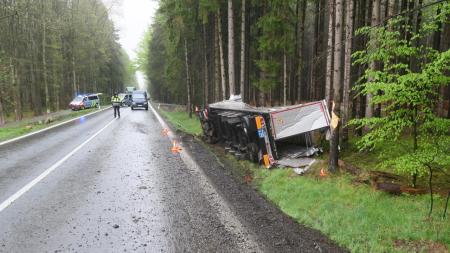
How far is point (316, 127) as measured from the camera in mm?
10453

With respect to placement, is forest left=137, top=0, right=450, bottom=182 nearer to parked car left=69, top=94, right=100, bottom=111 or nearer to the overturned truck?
the overturned truck

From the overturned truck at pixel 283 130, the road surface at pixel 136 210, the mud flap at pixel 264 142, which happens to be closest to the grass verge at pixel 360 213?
the road surface at pixel 136 210

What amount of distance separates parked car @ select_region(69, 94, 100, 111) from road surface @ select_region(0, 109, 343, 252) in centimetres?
3580

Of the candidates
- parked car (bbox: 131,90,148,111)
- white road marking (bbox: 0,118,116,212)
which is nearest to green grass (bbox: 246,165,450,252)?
white road marking (bbox: 0,118,116,212)

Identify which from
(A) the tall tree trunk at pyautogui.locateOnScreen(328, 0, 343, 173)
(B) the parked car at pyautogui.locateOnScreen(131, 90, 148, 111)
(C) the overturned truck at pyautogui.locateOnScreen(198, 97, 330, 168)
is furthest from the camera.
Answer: (B) the parked car at pyautogui.locateOnScreen(131, 90, 148, 111)

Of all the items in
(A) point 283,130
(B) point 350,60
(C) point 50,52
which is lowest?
(A) point 283,130

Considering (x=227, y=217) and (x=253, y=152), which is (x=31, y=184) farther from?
(x=253, y=152)

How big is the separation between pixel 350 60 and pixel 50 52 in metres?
41.5

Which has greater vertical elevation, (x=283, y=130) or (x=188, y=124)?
(x=283, y=130)

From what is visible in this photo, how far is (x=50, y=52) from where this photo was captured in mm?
44656

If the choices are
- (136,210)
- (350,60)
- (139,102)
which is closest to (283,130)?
(350,60)

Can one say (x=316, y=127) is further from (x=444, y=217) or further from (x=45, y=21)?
Answer: (x=45, y=21)

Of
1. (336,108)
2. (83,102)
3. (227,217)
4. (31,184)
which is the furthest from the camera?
(83,102)

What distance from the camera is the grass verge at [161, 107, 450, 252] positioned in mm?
5078
